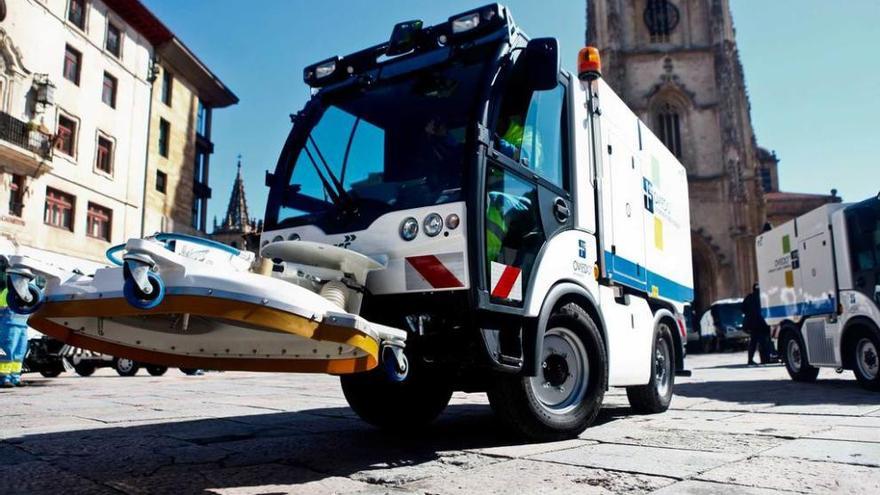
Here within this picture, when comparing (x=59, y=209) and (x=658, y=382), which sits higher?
(x=59, y=209)

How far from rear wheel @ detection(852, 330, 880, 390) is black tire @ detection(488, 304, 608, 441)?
5.19m

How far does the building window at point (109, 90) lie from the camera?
25922mm

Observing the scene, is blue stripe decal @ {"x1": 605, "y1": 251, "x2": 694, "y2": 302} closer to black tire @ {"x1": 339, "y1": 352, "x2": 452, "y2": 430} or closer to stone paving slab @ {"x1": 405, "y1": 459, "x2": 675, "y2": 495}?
black tire @ {"x1": 339, "y1": 352, "x2": 452, "y2": 430}

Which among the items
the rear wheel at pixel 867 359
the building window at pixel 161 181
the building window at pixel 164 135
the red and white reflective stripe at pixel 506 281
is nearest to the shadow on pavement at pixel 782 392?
the rear wheel at pixel 867 359

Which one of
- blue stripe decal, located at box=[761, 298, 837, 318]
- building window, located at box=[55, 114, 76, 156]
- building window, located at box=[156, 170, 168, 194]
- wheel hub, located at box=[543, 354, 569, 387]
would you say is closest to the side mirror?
wheel hub, located at box=[543, 354, 569, 387]

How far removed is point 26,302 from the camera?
300 cm

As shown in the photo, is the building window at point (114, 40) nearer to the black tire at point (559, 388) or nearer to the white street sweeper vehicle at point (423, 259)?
the white street sweeper vehicle at point (423, 259)

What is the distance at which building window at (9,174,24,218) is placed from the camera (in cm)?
2106

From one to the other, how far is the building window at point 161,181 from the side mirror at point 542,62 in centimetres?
2848

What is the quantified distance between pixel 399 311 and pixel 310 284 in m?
0.60

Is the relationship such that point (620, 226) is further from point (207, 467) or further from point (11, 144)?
point (11, 144)

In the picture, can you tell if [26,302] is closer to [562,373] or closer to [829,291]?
[562,373]

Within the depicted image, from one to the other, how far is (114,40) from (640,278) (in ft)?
88.8


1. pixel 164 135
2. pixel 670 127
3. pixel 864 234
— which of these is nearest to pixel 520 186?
pixel 864 234
